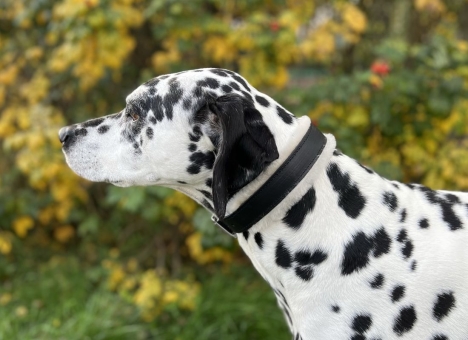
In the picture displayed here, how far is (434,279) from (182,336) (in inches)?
81.0

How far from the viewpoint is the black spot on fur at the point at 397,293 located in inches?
74.2

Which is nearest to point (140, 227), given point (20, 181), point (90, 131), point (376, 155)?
point (20, 181)

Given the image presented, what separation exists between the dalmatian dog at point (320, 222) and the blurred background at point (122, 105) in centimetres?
168

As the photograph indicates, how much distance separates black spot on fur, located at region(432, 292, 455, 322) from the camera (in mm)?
1912

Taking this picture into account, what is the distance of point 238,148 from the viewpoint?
1783mm

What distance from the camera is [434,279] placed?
191 cm

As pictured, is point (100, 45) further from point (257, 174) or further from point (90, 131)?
point (257, 174)

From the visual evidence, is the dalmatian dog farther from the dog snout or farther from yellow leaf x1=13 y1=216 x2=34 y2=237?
yellow leaf x1=13 y1=216 x2=34 y2=237

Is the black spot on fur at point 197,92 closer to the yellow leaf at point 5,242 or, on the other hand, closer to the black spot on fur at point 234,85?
the black spot on fur at point 234,85

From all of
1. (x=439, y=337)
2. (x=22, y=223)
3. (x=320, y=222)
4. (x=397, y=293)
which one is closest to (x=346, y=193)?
(x=320, y=222)

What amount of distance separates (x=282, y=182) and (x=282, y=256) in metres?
0.27


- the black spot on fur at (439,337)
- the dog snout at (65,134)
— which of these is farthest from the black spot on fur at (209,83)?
the black spot on fur at (439,337)

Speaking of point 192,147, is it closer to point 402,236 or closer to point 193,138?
point 193,138

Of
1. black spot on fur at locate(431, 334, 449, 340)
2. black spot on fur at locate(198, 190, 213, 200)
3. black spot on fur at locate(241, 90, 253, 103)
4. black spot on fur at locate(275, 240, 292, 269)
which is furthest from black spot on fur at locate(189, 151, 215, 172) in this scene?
black spot on fur at locate(431, 334, 449, 340)
